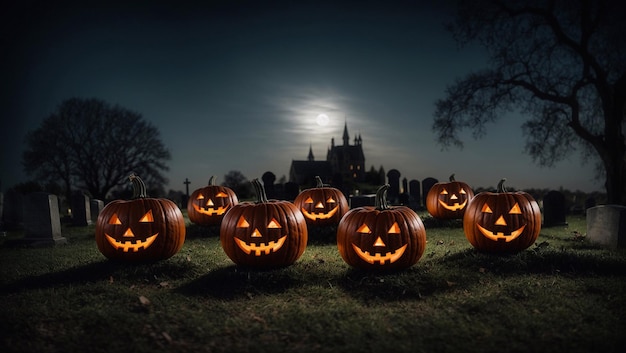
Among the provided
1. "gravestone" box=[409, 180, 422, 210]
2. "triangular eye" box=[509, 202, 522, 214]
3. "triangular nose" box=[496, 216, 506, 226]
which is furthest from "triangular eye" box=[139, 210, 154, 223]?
"gravestone" box=[409, 180, 422, 210]

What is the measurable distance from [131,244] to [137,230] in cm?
29

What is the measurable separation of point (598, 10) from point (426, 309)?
1935 cm

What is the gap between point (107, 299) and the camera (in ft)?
17.6

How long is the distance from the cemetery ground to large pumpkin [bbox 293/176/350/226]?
3146 millimetres

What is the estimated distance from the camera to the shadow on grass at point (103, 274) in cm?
621

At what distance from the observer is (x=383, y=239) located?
20.1 ft

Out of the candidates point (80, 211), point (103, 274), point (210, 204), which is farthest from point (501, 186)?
point (80, 211)

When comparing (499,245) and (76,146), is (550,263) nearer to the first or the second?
(499,245)

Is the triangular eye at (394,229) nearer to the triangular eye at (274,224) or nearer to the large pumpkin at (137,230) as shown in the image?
the triangular eye at (274,224)

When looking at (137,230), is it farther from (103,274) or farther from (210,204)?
(210,204)

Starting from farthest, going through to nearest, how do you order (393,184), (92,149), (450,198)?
(92,149)
(393,184)
(450,198)

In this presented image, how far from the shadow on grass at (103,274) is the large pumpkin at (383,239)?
2850 mm

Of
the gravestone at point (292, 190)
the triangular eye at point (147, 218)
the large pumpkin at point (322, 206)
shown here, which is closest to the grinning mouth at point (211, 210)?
the large pumpkin at point (322, 206)

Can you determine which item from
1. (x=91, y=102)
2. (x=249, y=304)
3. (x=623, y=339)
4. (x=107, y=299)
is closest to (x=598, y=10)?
(x=623, y=339)
